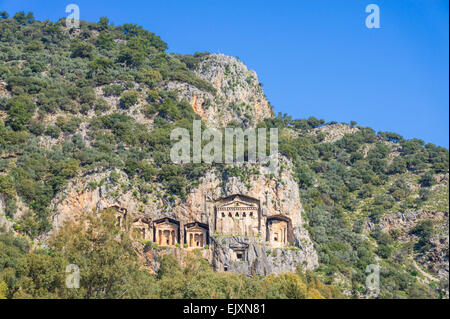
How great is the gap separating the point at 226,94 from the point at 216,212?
136 ft

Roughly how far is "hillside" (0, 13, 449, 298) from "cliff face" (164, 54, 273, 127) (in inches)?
17.7

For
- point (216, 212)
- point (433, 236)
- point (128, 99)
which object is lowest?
point (433, 236)

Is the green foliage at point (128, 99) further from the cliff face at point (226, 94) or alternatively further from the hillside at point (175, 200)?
the cliff face at point (226, 94)

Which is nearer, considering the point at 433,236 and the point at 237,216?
the point at 237,216

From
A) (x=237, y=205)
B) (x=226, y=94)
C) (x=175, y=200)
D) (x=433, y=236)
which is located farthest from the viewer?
(x=226, y=94)

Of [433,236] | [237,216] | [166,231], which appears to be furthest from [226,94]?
[433,236]

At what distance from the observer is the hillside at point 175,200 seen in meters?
51.3

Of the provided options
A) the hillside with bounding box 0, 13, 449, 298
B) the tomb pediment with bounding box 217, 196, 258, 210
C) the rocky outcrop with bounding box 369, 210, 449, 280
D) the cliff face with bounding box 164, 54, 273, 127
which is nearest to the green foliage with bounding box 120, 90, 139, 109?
the hillside with bounding box 0, 13, 449, 298

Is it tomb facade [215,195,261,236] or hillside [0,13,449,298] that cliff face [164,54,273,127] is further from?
tomb facade [215,195,261,236]

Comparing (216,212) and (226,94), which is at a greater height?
(226,94)

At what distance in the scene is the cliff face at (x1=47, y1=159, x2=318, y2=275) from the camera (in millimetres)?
66875

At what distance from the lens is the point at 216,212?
70.1m

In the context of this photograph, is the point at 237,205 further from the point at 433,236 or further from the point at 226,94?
the point at 226,94
